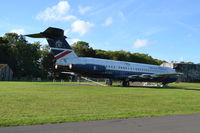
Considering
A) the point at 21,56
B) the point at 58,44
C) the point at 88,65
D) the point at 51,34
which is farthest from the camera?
the point at 21,56

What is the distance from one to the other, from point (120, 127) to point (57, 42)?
3111cm

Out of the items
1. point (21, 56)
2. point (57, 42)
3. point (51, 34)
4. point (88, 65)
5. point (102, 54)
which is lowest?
point (88, 65)

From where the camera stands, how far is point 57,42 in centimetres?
3938

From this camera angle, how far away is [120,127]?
9648 millimetres

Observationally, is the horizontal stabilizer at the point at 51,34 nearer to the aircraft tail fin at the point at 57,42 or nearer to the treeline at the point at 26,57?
the aircraft tail fin at the point at 57,42

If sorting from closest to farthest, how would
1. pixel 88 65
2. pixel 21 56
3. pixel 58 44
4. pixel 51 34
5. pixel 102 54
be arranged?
pixel 51 34
pixel 58 44
pixel 88 65
pixel 21 56
pixel 102 54

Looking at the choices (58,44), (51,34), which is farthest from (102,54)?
(51,34)

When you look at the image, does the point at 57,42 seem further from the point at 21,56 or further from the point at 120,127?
the point at 21,56

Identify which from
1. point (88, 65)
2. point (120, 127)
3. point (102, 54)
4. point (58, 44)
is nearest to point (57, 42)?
point (58, 44)

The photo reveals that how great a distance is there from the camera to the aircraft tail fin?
37812 millimetres

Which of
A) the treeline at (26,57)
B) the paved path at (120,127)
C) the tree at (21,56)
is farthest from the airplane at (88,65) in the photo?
the tree at (21,56)

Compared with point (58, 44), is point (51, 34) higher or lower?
higher

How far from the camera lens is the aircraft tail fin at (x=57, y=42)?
37.8m

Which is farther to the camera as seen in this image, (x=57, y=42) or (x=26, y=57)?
(x=26, y=57)
